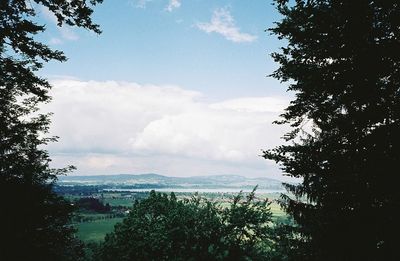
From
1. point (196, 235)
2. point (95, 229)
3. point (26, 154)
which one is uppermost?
point (26, 154)

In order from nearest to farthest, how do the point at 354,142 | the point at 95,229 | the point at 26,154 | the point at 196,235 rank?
the point at 354,142 → the point at 26,154 → the point at 196,235 → the point at 95,229

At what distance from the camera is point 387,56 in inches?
333

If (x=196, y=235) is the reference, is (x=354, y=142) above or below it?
above

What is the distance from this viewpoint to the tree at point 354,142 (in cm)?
822

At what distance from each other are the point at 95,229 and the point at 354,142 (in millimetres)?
95685

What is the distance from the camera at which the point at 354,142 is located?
982cm

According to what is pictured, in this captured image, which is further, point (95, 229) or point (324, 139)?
point (95, 229)

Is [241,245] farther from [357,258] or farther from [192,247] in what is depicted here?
[357,258]

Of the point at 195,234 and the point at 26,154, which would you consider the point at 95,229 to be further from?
the point at 26,154

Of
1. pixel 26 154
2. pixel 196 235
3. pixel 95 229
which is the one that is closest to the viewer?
pixel 26 154

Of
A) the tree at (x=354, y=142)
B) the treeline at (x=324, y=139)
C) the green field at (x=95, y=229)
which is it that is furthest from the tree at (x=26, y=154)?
the green field at (x=95, y=229)

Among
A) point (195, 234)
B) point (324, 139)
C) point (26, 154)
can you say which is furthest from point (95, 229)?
point (324, 139)

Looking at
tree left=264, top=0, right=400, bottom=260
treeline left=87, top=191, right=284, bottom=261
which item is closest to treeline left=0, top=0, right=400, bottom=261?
tree left=264, top=0, right=400, bottom=260

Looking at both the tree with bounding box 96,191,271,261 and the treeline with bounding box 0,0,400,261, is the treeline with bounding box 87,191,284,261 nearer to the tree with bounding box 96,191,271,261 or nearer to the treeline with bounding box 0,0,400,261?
the tree with bounding box 96,191,271,261
